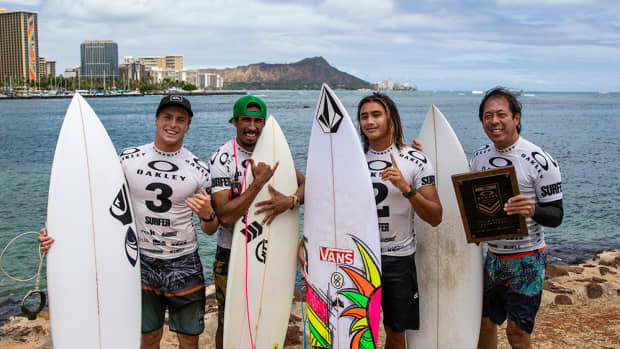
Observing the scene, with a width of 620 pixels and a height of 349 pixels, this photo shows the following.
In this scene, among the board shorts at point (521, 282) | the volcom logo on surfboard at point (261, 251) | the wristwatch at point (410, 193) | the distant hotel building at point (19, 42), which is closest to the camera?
the wristwatch at point (410, 193)

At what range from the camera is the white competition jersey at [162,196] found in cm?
317

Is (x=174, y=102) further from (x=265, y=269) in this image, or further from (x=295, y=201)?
(x=265, y=269)

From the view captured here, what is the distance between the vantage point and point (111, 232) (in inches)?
137

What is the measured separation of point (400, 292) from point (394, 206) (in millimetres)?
586

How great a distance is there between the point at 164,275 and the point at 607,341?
393 cm

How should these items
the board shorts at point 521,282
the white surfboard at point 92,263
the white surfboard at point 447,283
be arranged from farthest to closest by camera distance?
the white surfboard at point 447,283, the white surfboard at point 92,263, the board shorts at point 521,282

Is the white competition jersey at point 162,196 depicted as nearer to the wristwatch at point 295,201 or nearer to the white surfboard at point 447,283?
the wristwatch at point 295,201

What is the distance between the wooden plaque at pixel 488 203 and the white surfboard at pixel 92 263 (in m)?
2.27

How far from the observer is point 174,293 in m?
3.25

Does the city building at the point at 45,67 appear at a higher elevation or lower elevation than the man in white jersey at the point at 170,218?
higher

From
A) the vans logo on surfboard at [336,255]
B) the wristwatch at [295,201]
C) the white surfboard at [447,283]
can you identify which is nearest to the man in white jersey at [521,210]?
the white surfboard at [447,283]

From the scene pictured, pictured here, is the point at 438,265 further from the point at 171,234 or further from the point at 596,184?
the point at 596,184

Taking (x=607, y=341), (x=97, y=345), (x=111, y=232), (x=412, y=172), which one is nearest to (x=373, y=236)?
(x=412, y=172)

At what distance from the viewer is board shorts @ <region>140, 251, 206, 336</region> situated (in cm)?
322
